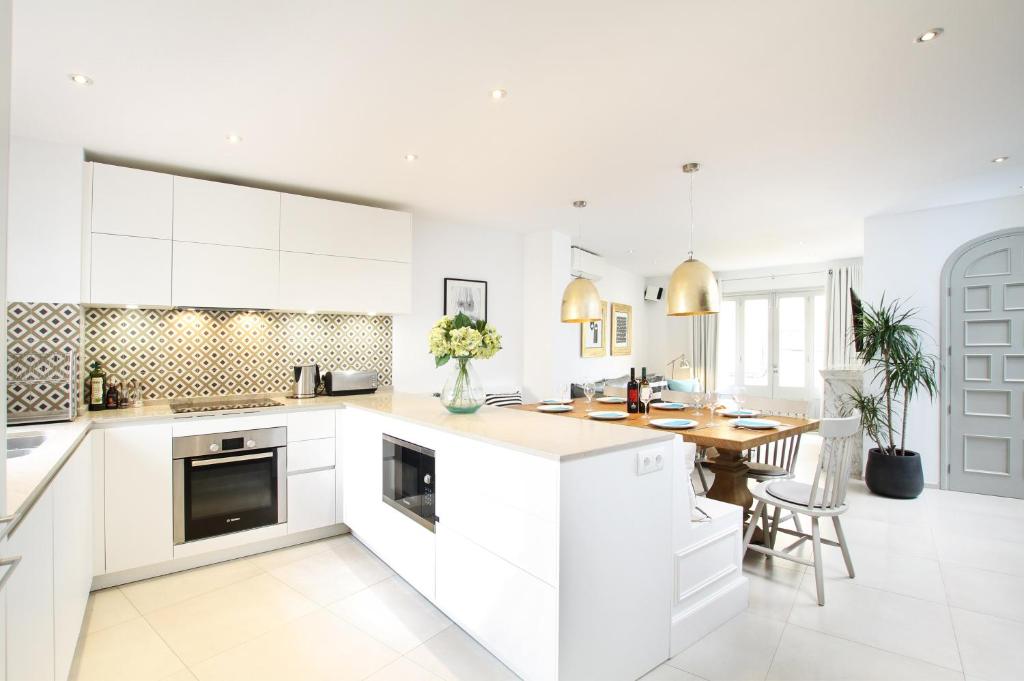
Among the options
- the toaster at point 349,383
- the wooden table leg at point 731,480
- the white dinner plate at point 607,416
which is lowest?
the wooden table leg at point 731,480

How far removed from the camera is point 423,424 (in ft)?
7.79

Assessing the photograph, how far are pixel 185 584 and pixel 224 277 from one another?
1.81m

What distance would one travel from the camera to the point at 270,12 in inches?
68.3

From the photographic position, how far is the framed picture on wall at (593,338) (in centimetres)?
627

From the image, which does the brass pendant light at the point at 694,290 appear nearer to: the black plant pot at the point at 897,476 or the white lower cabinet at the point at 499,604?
the white lower cabinet at the point at 499,604

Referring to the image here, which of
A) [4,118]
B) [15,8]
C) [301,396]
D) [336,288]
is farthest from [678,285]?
[15,8]

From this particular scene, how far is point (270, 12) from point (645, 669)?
2.76 m

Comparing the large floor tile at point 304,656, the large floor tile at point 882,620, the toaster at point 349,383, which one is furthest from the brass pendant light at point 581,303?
the large floor tile at point 304,656

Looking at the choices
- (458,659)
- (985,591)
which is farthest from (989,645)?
(458,659)

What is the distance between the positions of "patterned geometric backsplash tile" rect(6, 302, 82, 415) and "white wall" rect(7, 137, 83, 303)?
0.09 metres

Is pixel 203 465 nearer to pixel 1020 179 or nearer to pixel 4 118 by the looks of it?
pixel 4 118

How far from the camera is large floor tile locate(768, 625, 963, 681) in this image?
192 cm

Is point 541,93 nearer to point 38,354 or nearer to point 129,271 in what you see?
point 129,271

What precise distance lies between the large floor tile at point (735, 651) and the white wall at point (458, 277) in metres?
2.75
